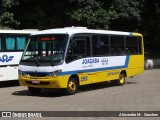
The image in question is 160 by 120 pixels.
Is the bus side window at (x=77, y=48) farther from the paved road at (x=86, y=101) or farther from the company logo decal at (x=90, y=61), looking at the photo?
the paved road at (x=86, y=101)

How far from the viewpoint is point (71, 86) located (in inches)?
626

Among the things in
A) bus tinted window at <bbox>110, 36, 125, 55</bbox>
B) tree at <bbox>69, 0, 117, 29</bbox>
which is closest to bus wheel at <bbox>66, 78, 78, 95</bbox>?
bus tinted window at <bbox>110, 36, 125, 55</bbox>

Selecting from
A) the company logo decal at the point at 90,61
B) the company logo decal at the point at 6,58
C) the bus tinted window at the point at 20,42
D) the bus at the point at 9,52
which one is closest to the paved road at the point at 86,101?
the company logo decal at the point at 90,61

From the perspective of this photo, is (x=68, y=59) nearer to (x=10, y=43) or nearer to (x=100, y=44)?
(x=100, y=44)

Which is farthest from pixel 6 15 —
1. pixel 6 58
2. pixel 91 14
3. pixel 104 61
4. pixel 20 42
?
pixel 104 61

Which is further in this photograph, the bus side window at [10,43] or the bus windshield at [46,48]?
the bus side window at [10,43]

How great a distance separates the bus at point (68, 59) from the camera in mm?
15211

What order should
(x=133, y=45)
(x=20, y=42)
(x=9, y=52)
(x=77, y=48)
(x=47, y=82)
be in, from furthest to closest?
(x=133, y=45) < (x=20, y=42) < (x=9, y=52) < (x=77, y=48) < (x=47, y=82)

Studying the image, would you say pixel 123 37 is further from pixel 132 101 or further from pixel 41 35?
pixel 132 101

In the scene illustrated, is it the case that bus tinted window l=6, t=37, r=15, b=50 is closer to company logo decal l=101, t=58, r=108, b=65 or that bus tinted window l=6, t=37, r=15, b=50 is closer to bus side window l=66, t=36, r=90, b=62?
bus side window l=66, t=36, r=90, b=62

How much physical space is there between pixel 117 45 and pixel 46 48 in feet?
15.5

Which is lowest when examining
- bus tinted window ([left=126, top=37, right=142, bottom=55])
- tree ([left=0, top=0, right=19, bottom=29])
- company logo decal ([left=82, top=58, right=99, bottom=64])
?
company logo decal ([left=82, top=58, right=99, bottom=64])

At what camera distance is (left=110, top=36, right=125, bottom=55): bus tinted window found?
1907 cm

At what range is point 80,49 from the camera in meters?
16.5
